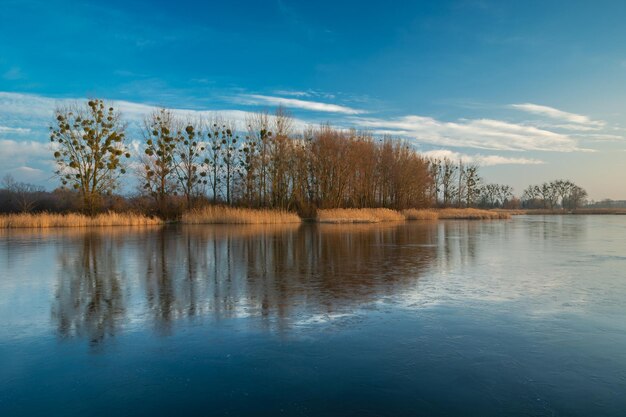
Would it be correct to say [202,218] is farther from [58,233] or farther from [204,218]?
[58,233]

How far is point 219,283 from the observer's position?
782 cm

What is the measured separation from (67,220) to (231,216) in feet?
32.9

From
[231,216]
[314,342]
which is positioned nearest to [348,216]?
[231,216]

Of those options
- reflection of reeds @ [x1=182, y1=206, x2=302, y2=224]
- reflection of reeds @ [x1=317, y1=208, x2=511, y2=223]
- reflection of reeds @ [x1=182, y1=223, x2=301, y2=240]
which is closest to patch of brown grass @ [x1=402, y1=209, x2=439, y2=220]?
reflection of reeds @ [x1=317, y1=208, x2=511, y2=223]

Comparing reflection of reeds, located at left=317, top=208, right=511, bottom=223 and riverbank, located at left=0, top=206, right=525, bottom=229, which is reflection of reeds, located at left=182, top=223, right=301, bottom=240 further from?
reflection of reeds, located at left=317, top=208, right=511, bottom=223

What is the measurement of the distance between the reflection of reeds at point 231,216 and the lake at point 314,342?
21730 millimetres

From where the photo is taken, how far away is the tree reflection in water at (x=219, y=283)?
18.4 feet

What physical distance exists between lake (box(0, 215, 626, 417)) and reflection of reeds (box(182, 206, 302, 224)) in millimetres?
21730

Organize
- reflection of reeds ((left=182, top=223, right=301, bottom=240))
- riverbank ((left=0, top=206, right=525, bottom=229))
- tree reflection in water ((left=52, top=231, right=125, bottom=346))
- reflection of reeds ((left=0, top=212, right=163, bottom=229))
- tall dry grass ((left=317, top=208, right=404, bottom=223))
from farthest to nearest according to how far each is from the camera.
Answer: tall dry grass ((left=317, top=208, right=404, bottom=223))
riverbank ((left=0, top=206, right=525, bottom=229))
reflection of reeds ((left=0, top=212, right=163, bottom=229))
reflection of reeds ((left=182, top=223, right=301, bottom=240))
tree reflection in water ((left=52, top=231, right=125, bottom=346))

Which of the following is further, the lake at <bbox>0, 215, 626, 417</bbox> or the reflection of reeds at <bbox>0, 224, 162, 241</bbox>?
the reflection of reeds at <bbox>0, 224, 162, 241</bbox>

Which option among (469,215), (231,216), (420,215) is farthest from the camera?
(469,215)

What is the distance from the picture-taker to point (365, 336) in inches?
184

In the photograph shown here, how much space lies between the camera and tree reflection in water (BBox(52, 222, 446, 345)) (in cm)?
560

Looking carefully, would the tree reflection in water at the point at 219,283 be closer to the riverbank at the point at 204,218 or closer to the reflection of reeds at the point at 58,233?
the reflection of reeds at the point at 58,233
